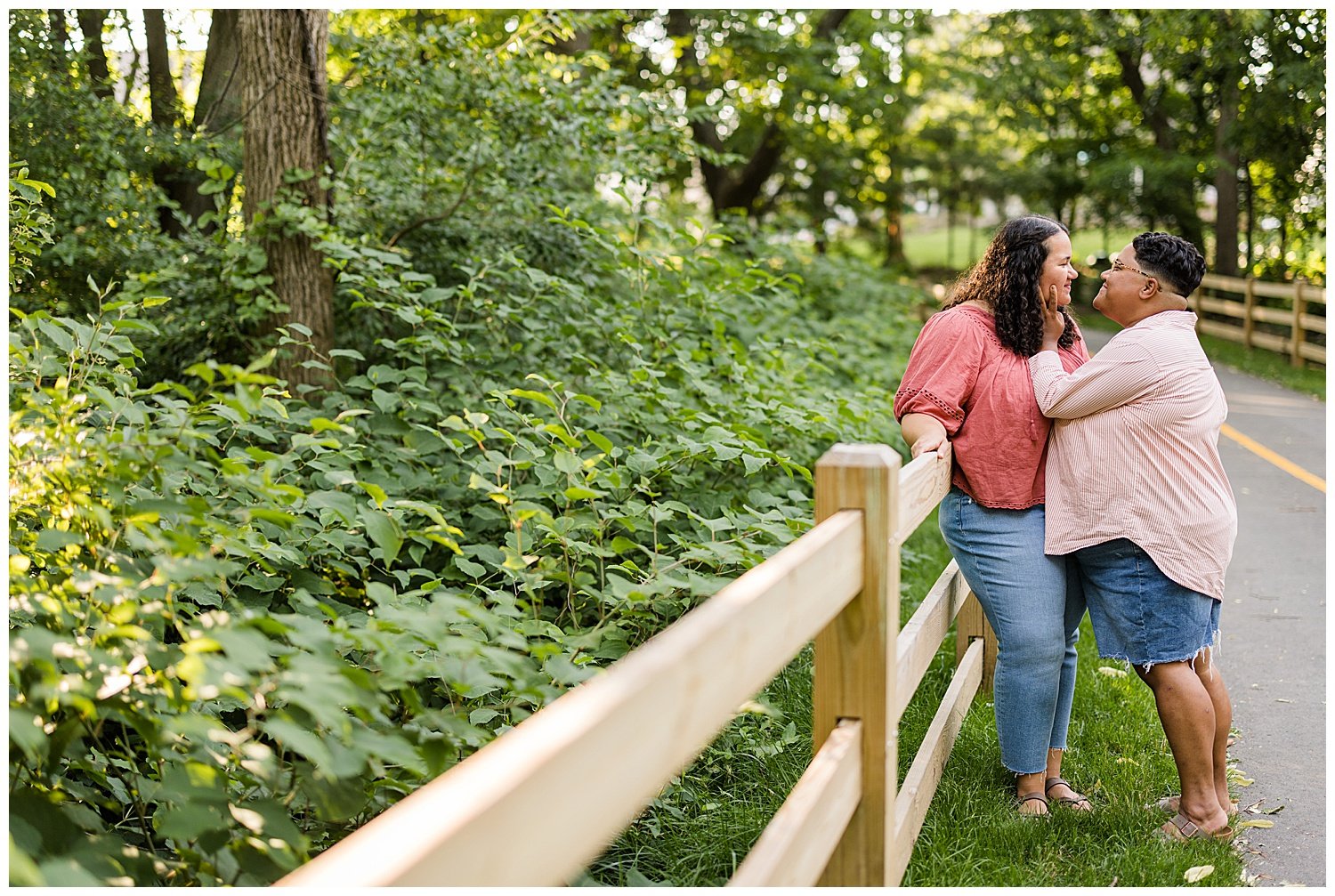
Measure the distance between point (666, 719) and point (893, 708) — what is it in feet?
3.99

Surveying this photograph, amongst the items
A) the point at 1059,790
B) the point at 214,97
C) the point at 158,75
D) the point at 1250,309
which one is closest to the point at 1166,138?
the point at 1250,309

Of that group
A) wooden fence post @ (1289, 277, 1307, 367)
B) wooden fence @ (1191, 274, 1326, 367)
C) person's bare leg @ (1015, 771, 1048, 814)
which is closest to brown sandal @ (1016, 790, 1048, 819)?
person's bare leg @ (1015, 771, 1048, 814)

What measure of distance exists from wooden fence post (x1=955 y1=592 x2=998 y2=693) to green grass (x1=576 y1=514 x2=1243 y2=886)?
0.20 meters

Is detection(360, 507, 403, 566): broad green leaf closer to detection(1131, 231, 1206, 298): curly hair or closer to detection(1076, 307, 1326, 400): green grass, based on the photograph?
detection(1131, 231, 1206, 298): curly hair

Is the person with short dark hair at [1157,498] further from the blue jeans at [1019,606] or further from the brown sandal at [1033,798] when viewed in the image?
the brown sandal at [1033,798]

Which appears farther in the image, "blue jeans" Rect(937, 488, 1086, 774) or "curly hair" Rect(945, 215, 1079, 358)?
"curly hair" Rect(945, 215, 1079, 358)

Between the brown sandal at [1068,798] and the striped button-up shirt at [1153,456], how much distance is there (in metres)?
0.82

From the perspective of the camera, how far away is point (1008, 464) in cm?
346

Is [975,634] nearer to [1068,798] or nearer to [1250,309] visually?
[1068,798]

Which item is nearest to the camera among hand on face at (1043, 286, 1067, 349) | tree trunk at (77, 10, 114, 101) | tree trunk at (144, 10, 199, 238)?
hand on face at (1043, 286, 1067, 349)

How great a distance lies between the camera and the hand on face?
356 cm

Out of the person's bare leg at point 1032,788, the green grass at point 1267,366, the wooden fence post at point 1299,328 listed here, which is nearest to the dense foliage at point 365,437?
the person's bare leg at point 1032,788

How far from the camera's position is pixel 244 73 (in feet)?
19.9

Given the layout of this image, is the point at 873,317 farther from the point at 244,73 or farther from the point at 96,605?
the point at 96,605
